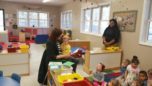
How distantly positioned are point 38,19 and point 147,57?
797cm

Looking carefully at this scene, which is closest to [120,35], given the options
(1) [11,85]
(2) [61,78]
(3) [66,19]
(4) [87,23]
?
(4) [87,23]

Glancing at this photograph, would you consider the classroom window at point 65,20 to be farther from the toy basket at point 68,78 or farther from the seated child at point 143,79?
the toy basket at point 68,78

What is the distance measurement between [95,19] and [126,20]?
1851mm

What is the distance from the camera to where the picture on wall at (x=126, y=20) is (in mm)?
3661

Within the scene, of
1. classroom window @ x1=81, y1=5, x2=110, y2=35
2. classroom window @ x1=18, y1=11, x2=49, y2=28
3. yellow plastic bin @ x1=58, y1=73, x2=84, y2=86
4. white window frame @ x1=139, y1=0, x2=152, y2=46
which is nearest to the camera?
yellow plastic bin @ x1=58, y1=73, x2=84, y2=86

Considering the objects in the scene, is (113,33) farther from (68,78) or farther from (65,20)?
(65,20)

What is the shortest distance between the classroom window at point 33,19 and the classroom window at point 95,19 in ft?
14.2

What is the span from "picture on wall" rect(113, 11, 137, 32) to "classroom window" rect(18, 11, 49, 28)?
21.7 ft

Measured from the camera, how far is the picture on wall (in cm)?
366

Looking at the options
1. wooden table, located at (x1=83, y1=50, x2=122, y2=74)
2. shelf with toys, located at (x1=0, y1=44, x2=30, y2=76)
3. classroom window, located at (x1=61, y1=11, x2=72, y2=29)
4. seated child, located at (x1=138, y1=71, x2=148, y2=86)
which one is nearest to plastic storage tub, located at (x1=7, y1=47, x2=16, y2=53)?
shelf with toys, located at (x1=0, y1=44, x2=30, y2=76)

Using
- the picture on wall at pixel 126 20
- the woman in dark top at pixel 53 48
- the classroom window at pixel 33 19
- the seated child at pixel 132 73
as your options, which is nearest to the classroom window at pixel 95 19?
the picture on wall at pixel 126 20

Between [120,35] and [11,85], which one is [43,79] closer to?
[11,85]

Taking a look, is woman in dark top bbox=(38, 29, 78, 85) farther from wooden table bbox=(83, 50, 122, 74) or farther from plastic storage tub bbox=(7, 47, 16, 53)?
wooden table bbox=(83, 50, 122, 74)

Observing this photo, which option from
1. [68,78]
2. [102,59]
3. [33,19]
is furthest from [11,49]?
[33,19]
